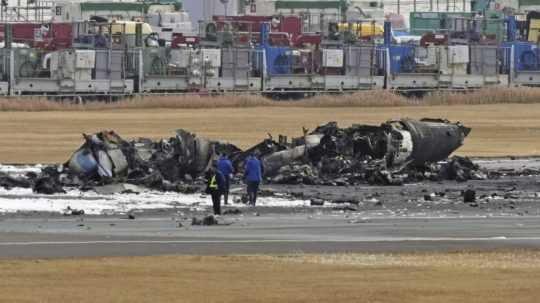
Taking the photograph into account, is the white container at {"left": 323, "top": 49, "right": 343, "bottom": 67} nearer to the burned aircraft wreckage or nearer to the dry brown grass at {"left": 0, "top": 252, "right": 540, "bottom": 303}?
the burned aircraft wreckage

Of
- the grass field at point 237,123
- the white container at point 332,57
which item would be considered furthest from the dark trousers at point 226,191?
the white container at point 332,57

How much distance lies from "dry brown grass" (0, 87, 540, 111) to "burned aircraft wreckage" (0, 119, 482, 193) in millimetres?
36316

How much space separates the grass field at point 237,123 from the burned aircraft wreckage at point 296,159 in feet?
22.8

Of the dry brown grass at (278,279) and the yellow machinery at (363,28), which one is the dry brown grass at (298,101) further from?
the dry brown grass at (278,279)

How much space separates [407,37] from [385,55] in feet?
47.1

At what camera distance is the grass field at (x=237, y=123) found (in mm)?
59069

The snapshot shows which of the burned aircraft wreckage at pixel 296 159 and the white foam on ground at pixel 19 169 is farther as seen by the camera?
the white foam on ground at pixel 19 169

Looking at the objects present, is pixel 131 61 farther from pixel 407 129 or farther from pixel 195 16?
pixel 407 129

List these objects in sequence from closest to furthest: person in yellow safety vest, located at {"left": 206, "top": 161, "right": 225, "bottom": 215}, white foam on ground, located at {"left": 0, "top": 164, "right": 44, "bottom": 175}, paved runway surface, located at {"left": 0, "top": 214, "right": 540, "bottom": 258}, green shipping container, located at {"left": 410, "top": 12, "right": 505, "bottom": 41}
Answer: paved runway surface, located at {"left": 0, "top": 214, "right": 540, "bottom": 258} → person in yellow safety vest, located at {"left": 206, "top": 161, "right": 225, "bottom": 215} → white foam on ground, located at {"left": 0, "top": 164, "right": 44, "bottom": 175} → green shipping container, located at {"left": 410, "top": 12, "right": 505, "bottom": 41}

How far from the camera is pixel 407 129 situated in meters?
48.9

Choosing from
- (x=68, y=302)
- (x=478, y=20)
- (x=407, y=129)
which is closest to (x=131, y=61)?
(x=478, y=20)

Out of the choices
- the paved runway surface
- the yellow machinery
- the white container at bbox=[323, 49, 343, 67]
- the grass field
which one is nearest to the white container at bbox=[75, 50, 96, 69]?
the grass field

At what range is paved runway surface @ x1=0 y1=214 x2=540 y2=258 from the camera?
27.8 metres

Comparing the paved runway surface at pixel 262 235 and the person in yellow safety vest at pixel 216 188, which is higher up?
the person in yellow safety vest at pixel 216 188
